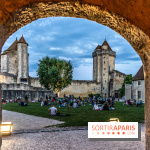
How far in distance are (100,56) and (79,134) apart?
168ft

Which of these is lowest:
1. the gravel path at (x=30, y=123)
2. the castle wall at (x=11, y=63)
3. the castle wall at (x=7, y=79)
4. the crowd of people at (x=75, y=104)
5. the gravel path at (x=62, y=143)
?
the crowd of people at (x=75, y=104)

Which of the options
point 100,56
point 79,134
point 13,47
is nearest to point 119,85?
point 100,56

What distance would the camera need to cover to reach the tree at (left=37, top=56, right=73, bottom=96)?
105ft

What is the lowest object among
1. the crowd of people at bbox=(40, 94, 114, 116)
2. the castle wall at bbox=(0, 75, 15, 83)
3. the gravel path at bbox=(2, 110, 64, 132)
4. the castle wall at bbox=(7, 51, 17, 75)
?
the crowd of people at bbox=(40, 94, 114, 116)

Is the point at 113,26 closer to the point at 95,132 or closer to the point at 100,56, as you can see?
the point at 95,132

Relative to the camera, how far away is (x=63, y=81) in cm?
3578

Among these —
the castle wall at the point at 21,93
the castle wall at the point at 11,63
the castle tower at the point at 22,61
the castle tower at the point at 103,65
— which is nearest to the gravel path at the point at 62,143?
the castle wall at the point at 21,93

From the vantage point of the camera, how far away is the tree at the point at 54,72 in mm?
32031

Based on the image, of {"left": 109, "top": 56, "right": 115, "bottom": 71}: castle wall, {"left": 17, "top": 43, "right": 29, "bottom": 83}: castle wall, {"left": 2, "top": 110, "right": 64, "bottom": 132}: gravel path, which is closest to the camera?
{"left": 2, "top": 110, "right": 64, "bottom": 132}: gravel path

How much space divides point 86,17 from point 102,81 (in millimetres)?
50892

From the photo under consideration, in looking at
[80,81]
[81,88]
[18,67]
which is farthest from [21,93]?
[80,81]

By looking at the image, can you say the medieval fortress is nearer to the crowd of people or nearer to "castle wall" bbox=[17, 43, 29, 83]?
"castle wall" bbox=[17, 43, 29, 83]

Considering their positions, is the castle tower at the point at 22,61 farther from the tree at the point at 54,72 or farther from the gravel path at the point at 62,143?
the gravel path at the point at 62,143

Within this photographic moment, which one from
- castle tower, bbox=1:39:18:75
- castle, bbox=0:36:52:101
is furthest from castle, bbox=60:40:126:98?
castle tower, bbox=1:39:18:75
